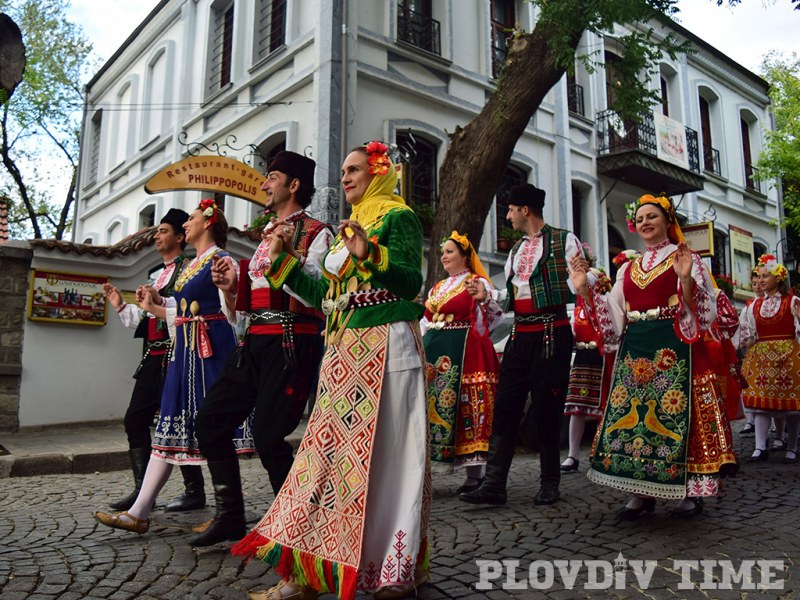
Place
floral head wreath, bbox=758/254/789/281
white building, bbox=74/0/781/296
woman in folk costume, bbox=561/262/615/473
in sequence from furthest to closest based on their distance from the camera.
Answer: white building, bbox=74/0/781/296
floral head wreath, bbox=758/254/789/281
woman in folk costume, bbox=561/262/615/473

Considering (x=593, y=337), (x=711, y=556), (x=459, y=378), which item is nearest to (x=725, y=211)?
(x=593, y=337)

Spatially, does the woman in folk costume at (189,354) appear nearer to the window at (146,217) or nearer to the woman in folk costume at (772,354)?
the woman in folk costume at (772,354)

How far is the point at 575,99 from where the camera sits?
17047 mm

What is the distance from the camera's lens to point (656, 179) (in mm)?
17547

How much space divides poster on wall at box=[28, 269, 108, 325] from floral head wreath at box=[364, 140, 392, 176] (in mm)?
7404

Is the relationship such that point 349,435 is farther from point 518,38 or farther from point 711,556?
point 518,38

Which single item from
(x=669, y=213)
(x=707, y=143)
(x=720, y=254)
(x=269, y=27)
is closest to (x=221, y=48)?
(x=269, y=27)

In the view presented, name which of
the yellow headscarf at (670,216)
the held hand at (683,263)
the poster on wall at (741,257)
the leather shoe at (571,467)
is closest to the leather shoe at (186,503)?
the leather shoe at (571,467)

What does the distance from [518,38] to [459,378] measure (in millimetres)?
5291

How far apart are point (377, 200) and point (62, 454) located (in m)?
5.21

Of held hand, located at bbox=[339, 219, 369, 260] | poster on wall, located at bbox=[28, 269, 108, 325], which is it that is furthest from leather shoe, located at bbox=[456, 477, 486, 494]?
poster on wall, located at bbox=[28, 269, 108, 325]

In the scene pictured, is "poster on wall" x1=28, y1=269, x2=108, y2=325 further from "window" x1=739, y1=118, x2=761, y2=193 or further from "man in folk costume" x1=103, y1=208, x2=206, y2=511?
"window" x1=739, y1=118, x2=761, y2=193

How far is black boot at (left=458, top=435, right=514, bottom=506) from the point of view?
4859mm

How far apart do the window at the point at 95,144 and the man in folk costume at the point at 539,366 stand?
64.2ft
